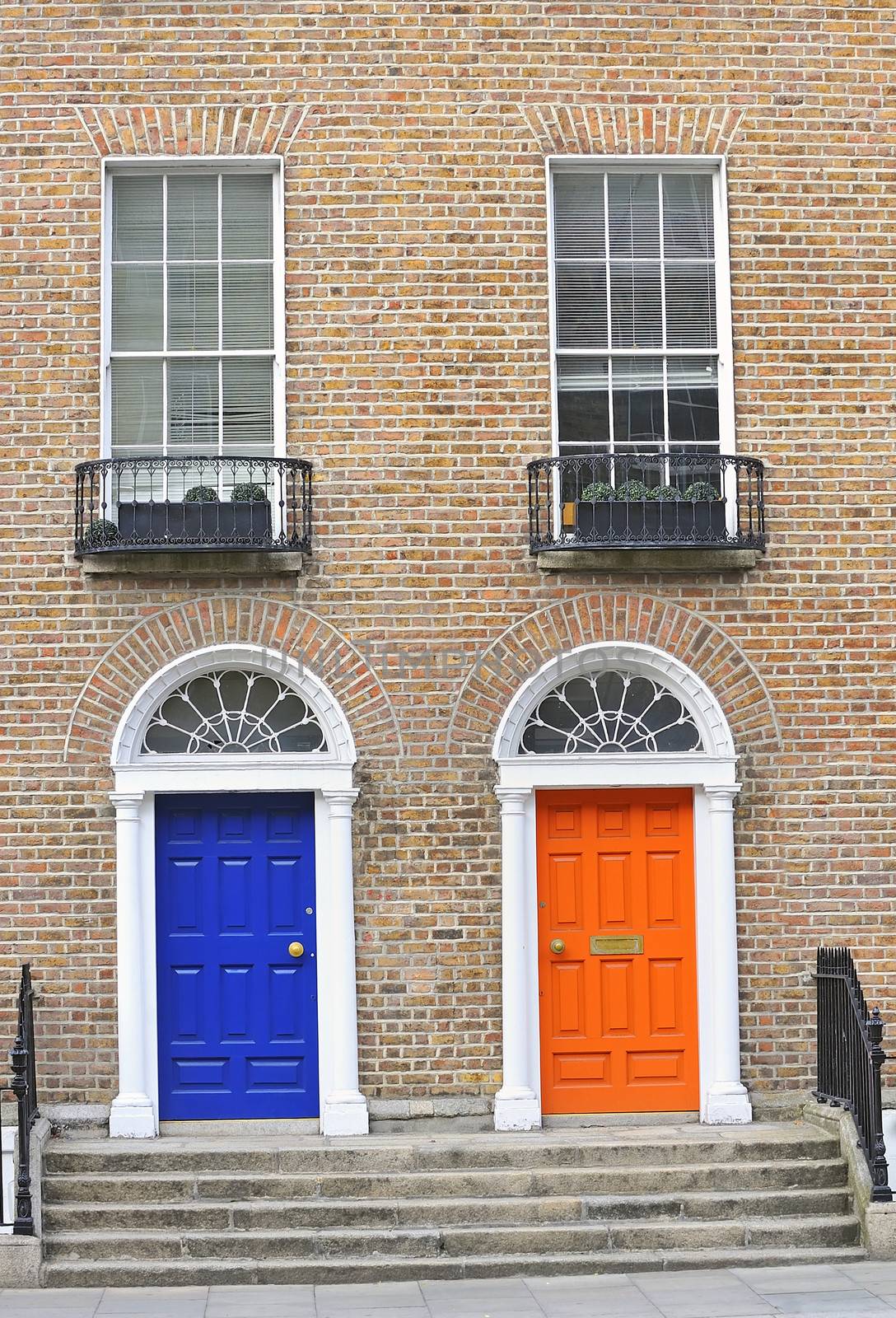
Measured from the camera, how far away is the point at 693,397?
10.2 metres

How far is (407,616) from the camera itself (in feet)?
32.1

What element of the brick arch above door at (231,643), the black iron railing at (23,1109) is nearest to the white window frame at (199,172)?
the brick arch above door at (231,643)

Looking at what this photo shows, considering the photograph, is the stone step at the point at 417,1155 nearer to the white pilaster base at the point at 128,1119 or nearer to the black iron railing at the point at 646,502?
the white pilaster base at the point at 128,1119

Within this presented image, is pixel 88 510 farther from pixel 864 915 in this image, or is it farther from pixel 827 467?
pixel 864 915

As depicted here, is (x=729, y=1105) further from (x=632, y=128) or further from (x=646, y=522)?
(x=632, y=128)

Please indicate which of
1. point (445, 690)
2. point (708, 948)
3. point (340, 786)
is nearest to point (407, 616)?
point (445, 690)

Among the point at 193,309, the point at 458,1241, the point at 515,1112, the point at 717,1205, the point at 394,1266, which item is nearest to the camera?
the point at 394,1266

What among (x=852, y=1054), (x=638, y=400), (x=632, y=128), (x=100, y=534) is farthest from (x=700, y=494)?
(x=100, y=534)

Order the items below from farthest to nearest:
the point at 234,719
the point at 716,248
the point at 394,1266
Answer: the point at 716,248, the point at 234,719, the point at 394,1266

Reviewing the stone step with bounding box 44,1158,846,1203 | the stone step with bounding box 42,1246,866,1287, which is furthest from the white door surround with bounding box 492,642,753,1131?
the stone step with bounding box 42,1246,866,1287

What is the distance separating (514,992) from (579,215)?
4942 millimetres

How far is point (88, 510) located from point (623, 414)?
344cm

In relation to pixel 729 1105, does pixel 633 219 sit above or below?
above

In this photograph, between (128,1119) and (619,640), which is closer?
(128,1119)
